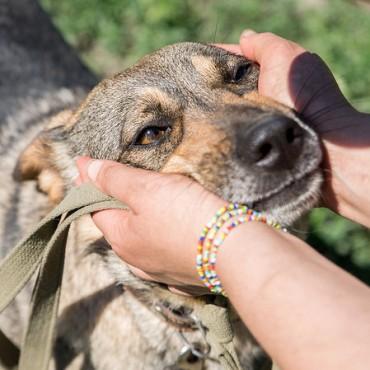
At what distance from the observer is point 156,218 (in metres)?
1.96

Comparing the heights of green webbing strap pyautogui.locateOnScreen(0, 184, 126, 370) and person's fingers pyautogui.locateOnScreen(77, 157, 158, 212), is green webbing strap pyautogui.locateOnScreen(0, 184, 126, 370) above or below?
below

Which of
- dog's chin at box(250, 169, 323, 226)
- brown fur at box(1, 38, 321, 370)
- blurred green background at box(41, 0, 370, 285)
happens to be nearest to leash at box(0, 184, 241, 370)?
brown fur at box(1, 38, 321, 370)

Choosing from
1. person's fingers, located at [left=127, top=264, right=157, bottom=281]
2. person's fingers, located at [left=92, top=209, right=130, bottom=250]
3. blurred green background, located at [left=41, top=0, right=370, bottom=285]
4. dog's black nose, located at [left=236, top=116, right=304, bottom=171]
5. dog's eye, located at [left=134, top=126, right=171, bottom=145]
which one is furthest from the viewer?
blurred green background, located at [left=41, top=0, right=370, bottom=285]

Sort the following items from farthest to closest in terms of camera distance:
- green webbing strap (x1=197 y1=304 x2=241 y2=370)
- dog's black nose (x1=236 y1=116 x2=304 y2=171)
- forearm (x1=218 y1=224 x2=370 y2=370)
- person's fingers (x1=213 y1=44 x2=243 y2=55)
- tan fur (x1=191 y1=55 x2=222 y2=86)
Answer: person's fingers (x1=213 y1=44 x2=243 y2=55) < tan fur (x1=191 y1=55 x2=222 y2=86) < green webbing strap (x1=197 y1=304 x2=241 y2=370) < dog's black nose (x1=236 y1=116 x2=304 y2=171) < forearm (x1=218 y1=224 x2=370 y2=370)

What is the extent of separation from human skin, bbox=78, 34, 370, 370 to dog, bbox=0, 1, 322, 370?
8.4 inches

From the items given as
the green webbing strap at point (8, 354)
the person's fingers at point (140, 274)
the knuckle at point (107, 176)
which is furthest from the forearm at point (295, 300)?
the green webbing strap at point (8, 354)

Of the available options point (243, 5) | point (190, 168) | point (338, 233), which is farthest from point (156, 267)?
point (243, 5)

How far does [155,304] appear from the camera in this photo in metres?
2.68

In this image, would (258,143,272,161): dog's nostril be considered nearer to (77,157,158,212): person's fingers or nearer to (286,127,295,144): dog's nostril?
(286,127,295,144): dog's nostril

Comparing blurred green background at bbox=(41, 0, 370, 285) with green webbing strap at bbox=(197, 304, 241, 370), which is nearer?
green webbing strap at bbox=(197, 304, 241, 370)

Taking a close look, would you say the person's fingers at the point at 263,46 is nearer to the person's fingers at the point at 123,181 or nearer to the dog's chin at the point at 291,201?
the dog's chin at the point at 291,201

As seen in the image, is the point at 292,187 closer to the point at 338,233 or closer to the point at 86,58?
the point at 338,233

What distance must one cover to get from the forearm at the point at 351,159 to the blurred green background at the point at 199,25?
2903 millimetres

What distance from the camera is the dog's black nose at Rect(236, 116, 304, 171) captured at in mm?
2039
